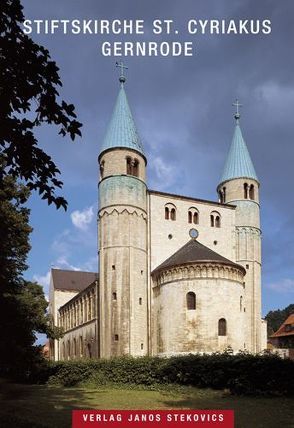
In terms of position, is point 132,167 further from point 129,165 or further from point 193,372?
point 193,372

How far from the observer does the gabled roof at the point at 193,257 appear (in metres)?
43.7

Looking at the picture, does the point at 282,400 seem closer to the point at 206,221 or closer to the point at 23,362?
the point at 23,362

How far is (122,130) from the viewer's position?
4991 centimetres

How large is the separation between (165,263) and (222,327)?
323 inches

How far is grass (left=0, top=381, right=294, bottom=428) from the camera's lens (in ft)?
55.9

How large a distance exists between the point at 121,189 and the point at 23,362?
846 inches

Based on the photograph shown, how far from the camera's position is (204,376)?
1094 inches

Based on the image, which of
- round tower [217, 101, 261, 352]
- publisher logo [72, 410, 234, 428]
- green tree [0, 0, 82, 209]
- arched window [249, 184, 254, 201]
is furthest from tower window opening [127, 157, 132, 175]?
green tree [0, 0, 82, 209]

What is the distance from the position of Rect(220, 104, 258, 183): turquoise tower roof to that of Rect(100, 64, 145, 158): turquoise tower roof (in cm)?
1280

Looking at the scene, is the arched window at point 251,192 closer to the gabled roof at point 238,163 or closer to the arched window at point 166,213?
the gabled roof at point 238,163

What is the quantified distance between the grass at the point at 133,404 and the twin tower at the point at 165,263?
1406cm

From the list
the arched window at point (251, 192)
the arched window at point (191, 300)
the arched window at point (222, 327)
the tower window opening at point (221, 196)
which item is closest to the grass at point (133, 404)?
Answer: the arched window at point (191, 300)

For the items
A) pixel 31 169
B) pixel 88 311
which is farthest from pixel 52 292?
pixel 31 169

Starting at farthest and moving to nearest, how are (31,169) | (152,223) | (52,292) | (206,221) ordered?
(52,292)
(206,221)
(152,223)
(31,169)
